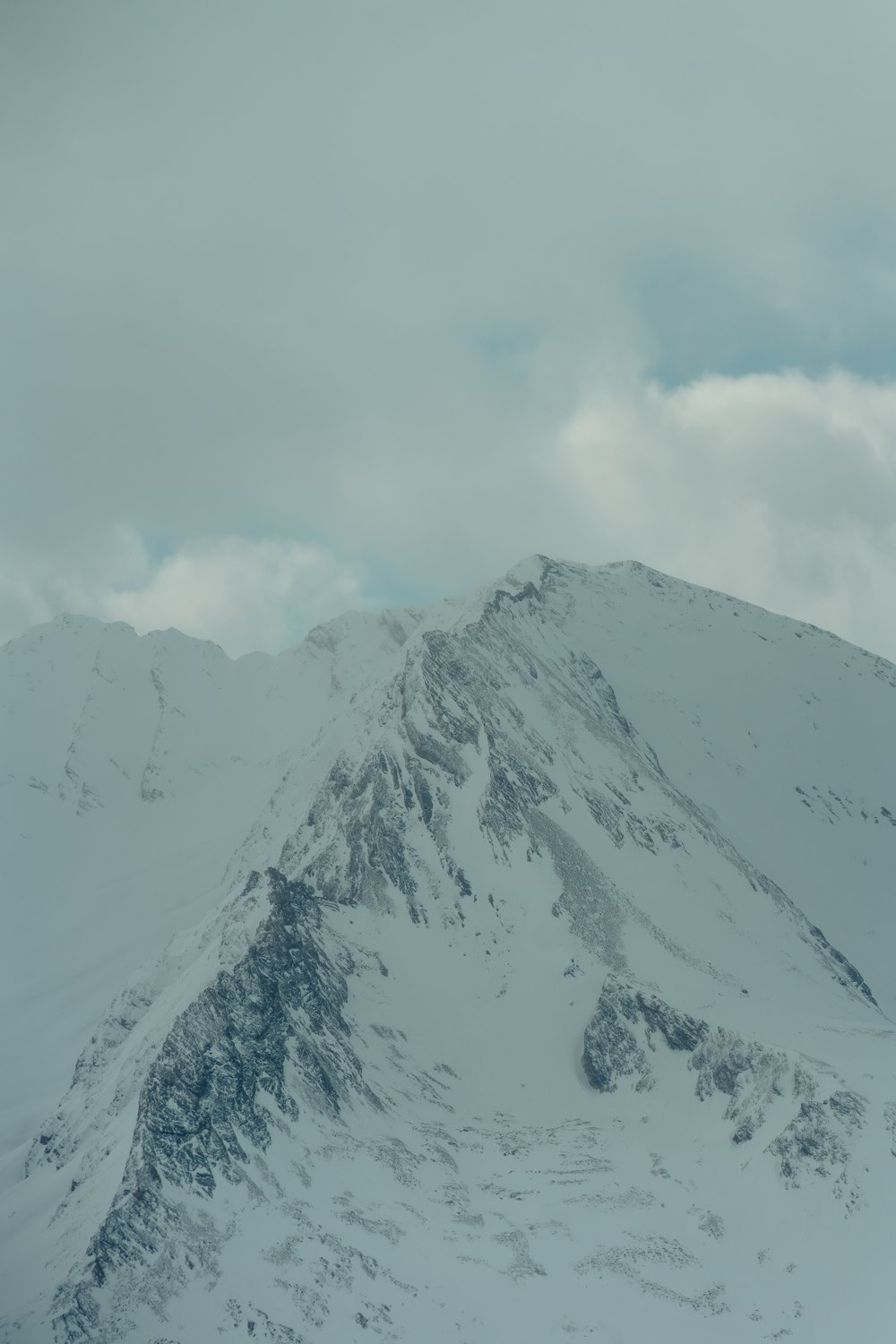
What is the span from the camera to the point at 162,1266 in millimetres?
77188

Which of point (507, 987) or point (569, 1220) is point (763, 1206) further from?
point (507, 987)

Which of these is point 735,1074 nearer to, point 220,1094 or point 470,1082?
point 470,1082

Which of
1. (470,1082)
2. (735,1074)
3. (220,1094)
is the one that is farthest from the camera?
(470,1082)

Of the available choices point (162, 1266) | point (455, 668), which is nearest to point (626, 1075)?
point (162, 1266)

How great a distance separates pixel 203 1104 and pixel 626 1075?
45.8 metres

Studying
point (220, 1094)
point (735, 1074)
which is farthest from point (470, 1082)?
point (220, 1094)

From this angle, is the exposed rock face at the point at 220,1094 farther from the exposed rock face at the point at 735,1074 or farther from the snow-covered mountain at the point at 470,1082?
the exposed rock face at the point at 735,1074

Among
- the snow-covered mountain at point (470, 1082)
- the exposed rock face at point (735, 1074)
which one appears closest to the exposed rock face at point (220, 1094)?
the snow-covered mountain at point (470, 1082)

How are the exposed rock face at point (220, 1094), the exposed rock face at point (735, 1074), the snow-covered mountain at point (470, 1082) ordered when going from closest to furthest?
the exposed rock face at point (220, 1094) → the snow-covered mountain at point (470, 1082) → the exposed rock face at point (735, 1074)

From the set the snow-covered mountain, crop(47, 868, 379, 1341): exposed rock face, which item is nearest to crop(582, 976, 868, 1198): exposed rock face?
the snow-covered mountain

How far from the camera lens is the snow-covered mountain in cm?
7994

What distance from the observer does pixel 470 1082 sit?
116m

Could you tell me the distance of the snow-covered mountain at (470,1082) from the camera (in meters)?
79.9

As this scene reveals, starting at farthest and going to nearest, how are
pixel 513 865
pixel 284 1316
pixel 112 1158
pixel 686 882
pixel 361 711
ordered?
pixel 361 711, pixel 686 882, pixel 513 865, pixel 112 1158, pixel 284 1316
